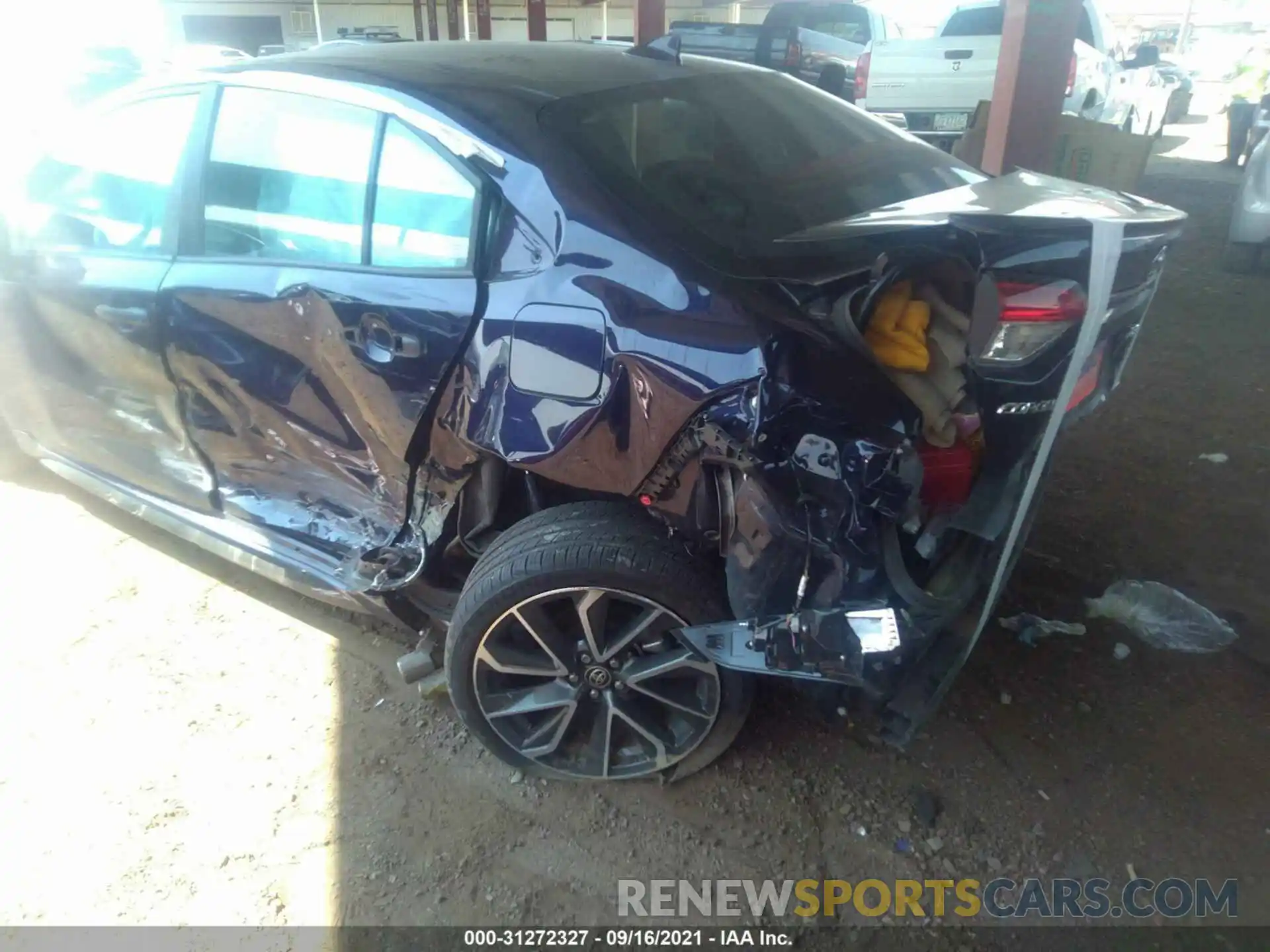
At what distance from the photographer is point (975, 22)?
8516 mm

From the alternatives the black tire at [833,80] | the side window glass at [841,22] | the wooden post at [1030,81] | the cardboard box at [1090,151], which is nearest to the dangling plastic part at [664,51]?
the wooden post at [1030,81]

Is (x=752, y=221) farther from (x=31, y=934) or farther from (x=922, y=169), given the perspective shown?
(x=31, y=934)

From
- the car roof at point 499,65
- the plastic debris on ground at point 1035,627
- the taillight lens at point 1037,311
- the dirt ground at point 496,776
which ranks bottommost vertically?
the dirt ground at point 496,776

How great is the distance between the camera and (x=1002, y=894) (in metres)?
2.00

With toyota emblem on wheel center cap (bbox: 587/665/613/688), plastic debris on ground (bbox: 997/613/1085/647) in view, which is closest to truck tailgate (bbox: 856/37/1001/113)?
plastic debris on ground (bbox: 997/613/1085/647)

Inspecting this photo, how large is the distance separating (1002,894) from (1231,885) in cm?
53

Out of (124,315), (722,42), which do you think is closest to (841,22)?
(722,42)

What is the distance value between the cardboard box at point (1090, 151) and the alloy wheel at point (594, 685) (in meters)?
4.86

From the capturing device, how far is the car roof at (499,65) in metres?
2.26

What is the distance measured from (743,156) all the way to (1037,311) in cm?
102

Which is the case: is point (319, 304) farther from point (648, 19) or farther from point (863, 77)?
point (863, 77)

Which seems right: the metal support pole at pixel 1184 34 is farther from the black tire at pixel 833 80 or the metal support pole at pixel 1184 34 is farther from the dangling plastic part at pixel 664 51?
the dangling plastic part at pixel 664 51

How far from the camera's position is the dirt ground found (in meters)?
2.08

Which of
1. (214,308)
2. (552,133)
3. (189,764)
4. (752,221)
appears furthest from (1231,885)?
(214,308)
